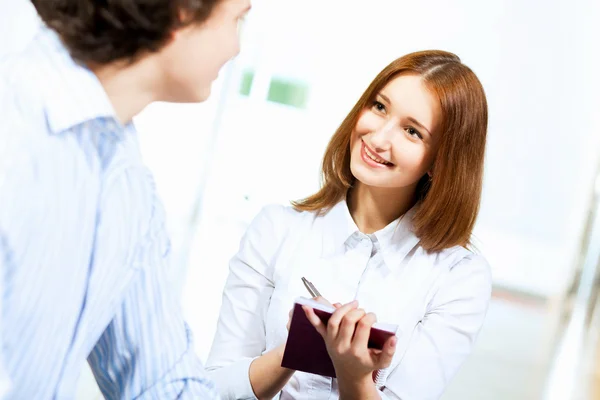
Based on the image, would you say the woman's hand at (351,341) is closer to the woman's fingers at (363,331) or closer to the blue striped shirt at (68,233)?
the woman's fingers at (363,331)

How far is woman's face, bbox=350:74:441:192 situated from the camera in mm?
1727

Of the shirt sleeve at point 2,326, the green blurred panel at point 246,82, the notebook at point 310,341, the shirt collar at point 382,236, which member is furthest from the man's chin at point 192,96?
the green blurred panel at point 246,82

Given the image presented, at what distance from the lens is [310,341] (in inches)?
56.2

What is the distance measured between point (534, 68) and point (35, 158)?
22.8 feet

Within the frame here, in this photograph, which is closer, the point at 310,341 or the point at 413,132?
the point at 310,341

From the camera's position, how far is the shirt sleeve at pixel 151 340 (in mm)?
946

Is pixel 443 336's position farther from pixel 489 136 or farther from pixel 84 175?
pixel 489 136

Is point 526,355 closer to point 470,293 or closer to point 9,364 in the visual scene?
point 470,293

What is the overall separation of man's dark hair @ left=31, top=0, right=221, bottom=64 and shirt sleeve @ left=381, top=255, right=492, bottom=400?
3.62ft

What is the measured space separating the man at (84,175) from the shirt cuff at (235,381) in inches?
28.2

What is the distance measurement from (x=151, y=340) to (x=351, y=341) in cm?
51

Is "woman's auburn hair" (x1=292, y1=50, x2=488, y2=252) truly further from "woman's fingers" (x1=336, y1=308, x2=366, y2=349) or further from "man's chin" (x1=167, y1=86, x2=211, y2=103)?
"man's chin" (x1=167, y1=86, x2=211, y2=103)

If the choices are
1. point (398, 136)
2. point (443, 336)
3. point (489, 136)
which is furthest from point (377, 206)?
point (489, 136)

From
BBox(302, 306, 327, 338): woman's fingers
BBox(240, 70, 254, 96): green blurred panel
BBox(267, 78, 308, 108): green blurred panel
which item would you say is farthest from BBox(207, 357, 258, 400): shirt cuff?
BBox(267, 78, 308, 108): green blurred panel
